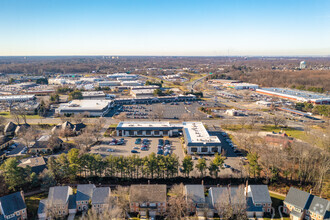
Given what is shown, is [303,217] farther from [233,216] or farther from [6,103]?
[6,103]

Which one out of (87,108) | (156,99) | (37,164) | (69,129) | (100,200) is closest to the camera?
(100,200)

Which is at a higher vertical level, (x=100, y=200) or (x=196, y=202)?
(x=100, y=200)

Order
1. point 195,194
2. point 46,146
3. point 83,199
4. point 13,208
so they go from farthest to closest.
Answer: point 46,146, point 195,194, point 83,199, point 13,208

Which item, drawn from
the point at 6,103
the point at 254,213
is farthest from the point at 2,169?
the point at 6,103

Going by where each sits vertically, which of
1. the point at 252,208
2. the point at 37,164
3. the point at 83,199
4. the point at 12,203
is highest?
the point at 37,164

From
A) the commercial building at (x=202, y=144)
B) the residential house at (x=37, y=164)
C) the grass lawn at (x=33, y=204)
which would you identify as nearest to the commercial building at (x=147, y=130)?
the commercial building at (x=202, y=144)

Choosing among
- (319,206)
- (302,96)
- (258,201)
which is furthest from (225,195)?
(302,96)

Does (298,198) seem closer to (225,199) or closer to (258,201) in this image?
(258,201)

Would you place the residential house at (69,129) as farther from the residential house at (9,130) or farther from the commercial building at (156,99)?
the commercial building at (156,99)
